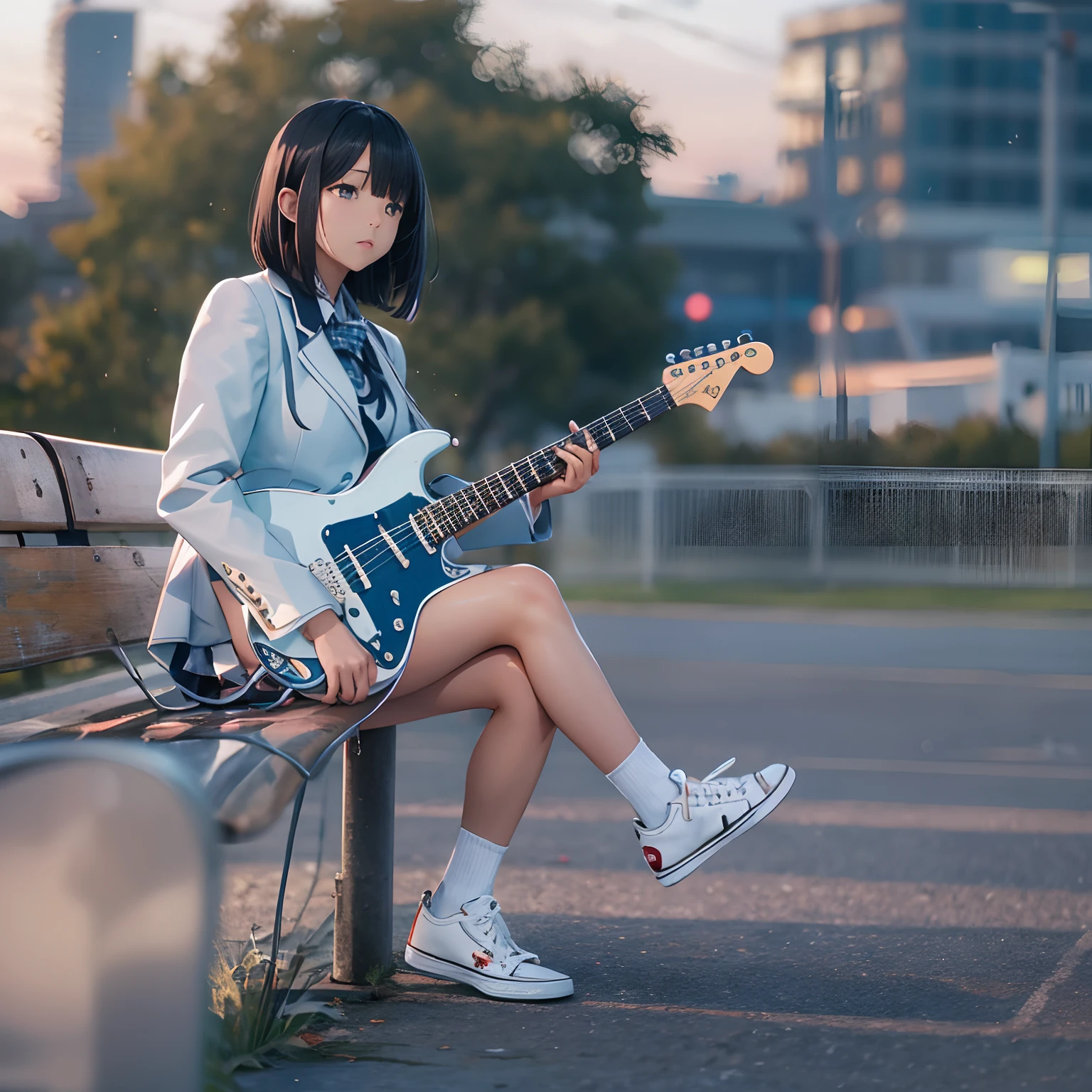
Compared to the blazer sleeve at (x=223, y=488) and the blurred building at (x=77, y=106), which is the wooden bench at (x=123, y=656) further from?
the blurred building at (x=77, y=106)

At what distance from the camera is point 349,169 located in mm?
2430

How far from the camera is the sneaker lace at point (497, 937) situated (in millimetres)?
2527

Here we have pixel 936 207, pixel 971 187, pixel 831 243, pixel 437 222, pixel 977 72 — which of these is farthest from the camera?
pixel 831 243

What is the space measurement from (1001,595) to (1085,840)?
984 mm

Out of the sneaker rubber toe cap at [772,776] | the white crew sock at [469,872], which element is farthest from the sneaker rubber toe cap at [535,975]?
the sneaker rubber toe cap at [772,776]

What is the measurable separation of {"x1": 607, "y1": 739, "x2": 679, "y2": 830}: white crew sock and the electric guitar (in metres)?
0.41

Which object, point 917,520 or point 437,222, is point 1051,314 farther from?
point 437,222

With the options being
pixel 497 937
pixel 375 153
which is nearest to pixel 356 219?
pixel 375 153

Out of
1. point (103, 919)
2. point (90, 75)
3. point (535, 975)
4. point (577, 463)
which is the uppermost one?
point (90, 75)

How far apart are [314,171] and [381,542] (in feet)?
2.08

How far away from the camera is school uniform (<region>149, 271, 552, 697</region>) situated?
222 cm

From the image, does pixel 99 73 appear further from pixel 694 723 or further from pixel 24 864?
pixel 24 864

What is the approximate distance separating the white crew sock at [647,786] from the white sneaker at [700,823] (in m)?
0.01

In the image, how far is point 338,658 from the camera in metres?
2.24
